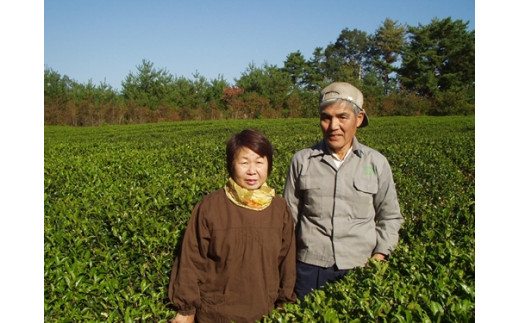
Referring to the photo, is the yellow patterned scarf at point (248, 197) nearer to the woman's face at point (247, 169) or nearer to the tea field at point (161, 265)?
the woman's face at point (247, 169)

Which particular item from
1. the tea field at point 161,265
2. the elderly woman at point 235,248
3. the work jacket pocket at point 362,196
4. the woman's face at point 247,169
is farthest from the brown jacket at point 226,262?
the work jacket pocket at point 362,196

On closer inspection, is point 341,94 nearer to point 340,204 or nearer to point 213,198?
point 340,204

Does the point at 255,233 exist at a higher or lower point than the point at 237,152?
lower

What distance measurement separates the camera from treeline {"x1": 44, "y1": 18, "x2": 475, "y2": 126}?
119 ft

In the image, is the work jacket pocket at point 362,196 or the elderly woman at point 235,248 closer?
the elderly woman at point 235,248

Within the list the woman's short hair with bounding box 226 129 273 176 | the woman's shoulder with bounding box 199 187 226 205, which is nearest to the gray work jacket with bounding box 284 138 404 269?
the woman's short hair with bounding box 226 129 273 176

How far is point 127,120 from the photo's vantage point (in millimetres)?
37938

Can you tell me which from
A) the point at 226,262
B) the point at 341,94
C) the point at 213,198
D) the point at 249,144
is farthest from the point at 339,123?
the point at 226,262

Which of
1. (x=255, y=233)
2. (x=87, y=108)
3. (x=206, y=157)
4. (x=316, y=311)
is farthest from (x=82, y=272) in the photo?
(x=87, y=108)

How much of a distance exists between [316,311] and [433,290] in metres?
0.51

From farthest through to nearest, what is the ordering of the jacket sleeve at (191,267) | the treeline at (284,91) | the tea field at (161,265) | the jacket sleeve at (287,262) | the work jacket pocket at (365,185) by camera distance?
1. the treeline at (284,91)
2. the work jacket pocket at (365,185)
3. the jacket sleeve at (287,262)
4. the jacket sleeve at (191,267)
5. the tea field at (161,265)

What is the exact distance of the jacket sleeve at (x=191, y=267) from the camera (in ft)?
6.38
